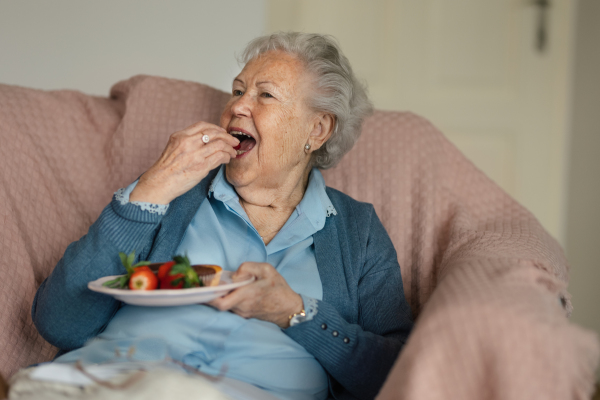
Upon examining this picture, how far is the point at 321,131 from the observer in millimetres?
1581

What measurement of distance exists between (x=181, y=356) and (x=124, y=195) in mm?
387

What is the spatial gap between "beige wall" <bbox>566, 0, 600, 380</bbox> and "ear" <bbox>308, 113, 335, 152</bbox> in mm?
1772

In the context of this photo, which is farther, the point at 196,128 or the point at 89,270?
the point at 196,128

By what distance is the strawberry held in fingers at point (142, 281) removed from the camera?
1025 millimetres

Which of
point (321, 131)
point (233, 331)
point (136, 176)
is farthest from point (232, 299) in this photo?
point (136, 176)

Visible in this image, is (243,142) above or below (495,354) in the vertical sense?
above

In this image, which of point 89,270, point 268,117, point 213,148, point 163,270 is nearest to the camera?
point 163,270

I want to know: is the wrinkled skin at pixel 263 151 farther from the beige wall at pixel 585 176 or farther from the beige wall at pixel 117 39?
the beige wall at pixel 585 176

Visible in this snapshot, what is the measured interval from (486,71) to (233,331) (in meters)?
2.48

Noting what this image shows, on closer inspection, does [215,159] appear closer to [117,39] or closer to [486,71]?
[117,39]

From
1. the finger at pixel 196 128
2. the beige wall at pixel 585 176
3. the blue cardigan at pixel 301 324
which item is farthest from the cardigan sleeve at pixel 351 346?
the beige wall at pixel 585 176

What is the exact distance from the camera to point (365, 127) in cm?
186

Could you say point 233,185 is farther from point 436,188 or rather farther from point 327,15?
point 327,15

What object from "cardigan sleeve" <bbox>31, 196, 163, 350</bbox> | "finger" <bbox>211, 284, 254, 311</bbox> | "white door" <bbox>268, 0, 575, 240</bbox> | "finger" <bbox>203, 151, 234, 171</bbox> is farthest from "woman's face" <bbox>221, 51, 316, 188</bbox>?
"white door" <bbox>268, 0, 575, 240</bbox>
